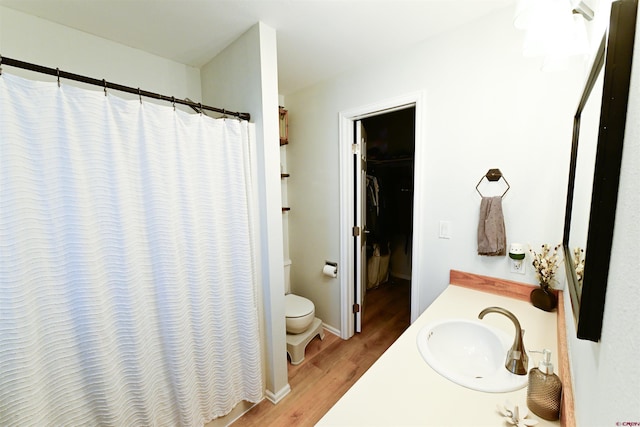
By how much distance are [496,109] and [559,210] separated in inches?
24.3

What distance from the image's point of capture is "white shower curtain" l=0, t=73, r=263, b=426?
2.98 feet

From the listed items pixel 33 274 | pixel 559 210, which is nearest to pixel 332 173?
pixel 559 210

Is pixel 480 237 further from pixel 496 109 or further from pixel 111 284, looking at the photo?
pixel 111 284

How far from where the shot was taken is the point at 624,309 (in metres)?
0.34

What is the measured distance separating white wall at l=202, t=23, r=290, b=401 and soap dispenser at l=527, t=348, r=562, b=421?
128 centimetres

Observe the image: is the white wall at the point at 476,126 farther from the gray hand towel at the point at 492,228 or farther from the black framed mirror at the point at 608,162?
the black framed mirror at the point at 608,162

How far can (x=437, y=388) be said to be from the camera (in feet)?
2.72

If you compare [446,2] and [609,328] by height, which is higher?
[446,2]

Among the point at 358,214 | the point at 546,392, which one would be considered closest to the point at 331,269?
the point at 358,214

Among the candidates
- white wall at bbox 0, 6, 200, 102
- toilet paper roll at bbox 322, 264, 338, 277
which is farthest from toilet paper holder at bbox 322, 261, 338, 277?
white wall at bbox 0, 6, 200, 102

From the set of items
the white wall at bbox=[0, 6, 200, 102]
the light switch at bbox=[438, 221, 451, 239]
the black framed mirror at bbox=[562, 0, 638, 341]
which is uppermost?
the white wall at bbox=[0, 6, 200, 102]

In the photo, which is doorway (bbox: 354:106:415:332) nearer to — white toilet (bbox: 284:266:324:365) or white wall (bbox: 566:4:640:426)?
white toilet (bbox: 284:266:324:365)

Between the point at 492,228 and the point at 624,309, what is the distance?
1195 millimetres

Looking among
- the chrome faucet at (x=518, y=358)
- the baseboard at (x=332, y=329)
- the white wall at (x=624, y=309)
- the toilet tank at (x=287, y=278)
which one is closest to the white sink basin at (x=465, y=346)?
the chrome faucet at (x=518, y=358)
